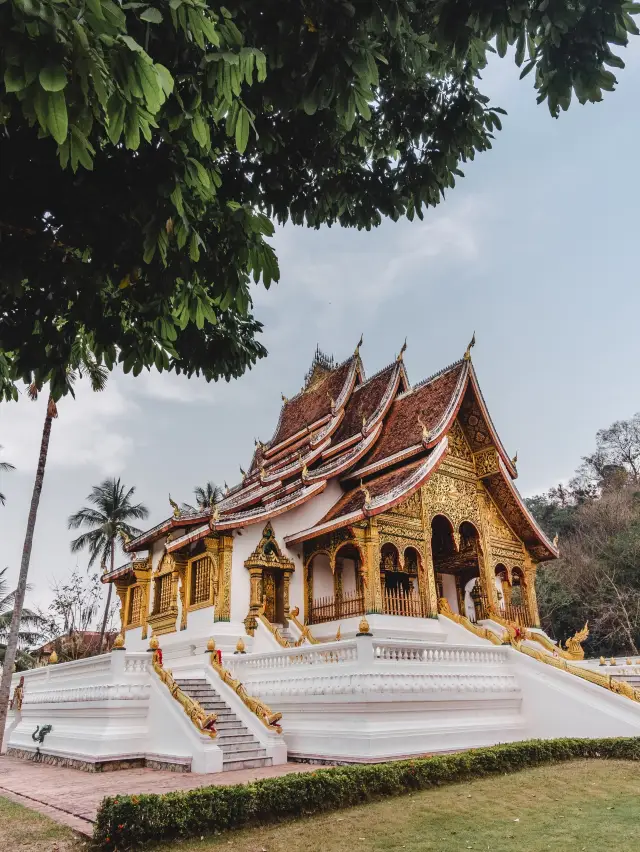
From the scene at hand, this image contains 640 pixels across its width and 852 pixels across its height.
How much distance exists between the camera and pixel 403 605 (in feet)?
44.6

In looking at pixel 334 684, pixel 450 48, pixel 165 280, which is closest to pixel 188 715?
pixel 334 684

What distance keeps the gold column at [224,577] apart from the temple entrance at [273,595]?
926 mm

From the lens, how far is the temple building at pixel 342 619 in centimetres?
891

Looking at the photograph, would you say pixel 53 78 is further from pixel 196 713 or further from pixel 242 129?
pixel 196 713

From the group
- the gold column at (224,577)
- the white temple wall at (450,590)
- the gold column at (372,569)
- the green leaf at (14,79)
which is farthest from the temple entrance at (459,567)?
the green leaf at (14,79)

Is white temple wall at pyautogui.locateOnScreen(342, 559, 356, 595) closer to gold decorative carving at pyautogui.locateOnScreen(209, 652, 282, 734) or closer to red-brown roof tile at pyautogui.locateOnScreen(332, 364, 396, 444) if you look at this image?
red-brown roof tile at pyautogui.locateOnScreen(332, 364, 396, 444)

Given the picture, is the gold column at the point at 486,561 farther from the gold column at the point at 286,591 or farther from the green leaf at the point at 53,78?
the green leaf at the point at 53,78

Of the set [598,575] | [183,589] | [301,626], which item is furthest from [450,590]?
[598,575]

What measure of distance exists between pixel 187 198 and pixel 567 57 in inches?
99.8

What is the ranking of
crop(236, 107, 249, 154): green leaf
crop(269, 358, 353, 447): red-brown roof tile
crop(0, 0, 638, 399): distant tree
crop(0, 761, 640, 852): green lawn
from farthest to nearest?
crop(269, 358, 353, 447): red-brown roof tile
crop(0, 761, 640, 852): green lawn
crop(236, 107, 249, 154): green leaf
crop(0, 0, 638, 399): distant tree

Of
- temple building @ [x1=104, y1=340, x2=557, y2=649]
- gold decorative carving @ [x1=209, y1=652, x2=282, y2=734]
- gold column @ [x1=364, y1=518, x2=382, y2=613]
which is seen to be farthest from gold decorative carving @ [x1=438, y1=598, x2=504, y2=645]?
gold decorative carving @ [x1=209, y1=652, x2=282, y2=734]

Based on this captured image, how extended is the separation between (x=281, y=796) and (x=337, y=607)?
27.2 feet

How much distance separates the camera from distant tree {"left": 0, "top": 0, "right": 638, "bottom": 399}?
104 inches

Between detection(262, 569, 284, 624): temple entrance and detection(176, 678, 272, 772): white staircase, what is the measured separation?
343 centimetres
